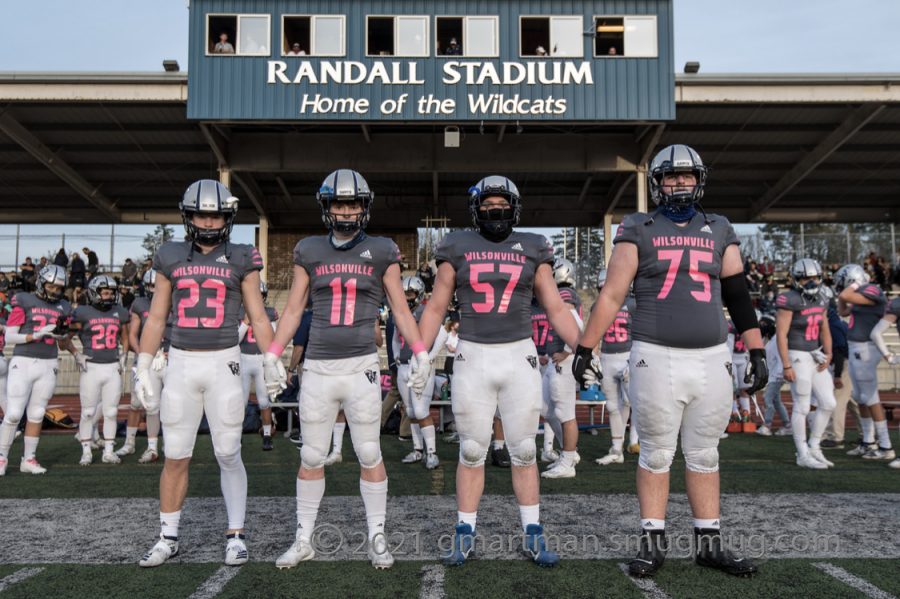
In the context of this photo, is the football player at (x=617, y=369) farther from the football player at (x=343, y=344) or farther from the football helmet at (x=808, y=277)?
the football player at (x=343, y=344)

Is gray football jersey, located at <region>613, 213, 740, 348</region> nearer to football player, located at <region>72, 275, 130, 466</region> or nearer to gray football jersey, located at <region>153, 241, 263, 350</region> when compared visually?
gray football jersey, located at <region>153, 241, 263, 350</region>

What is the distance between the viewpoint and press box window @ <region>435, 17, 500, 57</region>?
20062mm

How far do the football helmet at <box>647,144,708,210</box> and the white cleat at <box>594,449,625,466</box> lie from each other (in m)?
4.78

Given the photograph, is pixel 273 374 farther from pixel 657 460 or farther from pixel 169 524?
pixel 657 460

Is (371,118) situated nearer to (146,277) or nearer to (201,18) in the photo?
(201,18)

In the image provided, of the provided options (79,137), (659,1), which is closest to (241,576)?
(659,1)

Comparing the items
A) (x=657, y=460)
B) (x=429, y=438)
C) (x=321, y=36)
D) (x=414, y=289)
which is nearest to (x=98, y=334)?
(x=414, y=289)

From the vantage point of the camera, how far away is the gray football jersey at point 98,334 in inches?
349

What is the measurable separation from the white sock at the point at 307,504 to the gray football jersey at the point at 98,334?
5592 millimetres

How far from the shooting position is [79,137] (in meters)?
22.8

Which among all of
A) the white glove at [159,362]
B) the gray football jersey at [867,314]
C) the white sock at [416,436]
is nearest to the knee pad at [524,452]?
the white glove at [159,362]

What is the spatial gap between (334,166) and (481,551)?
18.9m

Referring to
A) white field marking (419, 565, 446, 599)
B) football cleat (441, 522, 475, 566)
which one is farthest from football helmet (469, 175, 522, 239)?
white field marking (419, 565, 446, 599)

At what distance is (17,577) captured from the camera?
4.15 m
